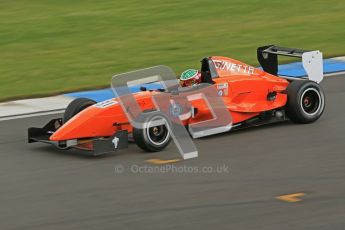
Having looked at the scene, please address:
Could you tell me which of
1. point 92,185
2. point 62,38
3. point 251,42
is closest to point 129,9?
point 62,38

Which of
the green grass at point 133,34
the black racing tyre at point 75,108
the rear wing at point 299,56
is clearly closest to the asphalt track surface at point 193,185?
the black racing tyre at point 75,108

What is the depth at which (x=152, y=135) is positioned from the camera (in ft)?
28.7

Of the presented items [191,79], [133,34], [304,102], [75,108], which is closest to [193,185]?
[191,79]

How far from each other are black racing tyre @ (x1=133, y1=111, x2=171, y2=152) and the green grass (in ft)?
14.3

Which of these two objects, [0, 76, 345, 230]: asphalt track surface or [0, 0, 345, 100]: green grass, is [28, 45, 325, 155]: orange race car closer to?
[0, 76, 345, 230]: asphalt track surface

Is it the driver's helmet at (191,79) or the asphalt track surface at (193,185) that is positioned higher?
the driver's helmet at (191,79)

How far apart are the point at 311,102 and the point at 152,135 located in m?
2.42

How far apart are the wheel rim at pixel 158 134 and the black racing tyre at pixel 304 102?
1848 millimetres

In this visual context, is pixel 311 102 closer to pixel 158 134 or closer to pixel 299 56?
pixel 299 56

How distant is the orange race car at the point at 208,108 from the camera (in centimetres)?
869

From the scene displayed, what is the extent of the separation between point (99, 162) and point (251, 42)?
8.45 meters

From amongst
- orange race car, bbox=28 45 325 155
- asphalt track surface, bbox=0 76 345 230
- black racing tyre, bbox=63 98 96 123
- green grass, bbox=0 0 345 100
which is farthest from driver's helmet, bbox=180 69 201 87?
green grass, bbox=0 0 345 100

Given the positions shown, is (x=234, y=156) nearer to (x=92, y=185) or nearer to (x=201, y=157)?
(x=201, y=157)

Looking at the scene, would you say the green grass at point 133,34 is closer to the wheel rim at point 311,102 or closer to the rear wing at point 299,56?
the rear wing at point 299,56
